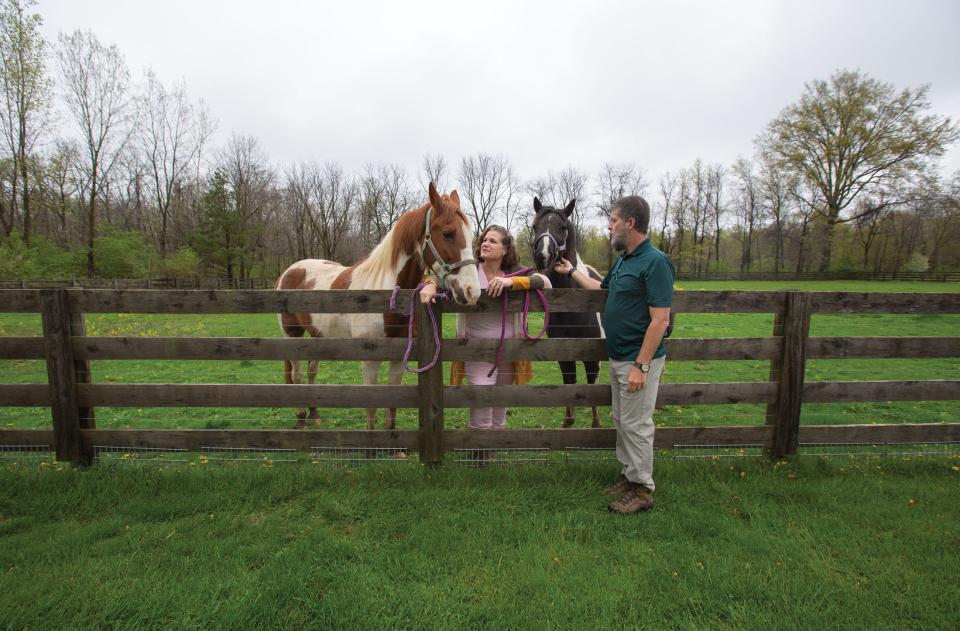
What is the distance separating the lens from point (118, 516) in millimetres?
3035

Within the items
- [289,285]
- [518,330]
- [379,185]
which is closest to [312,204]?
[379,185]

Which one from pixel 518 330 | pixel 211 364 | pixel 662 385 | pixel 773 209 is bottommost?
pixel 211 364

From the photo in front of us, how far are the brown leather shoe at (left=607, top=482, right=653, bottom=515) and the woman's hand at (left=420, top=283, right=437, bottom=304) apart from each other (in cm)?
212

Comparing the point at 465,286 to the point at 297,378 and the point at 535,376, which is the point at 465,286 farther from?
the point at 535,376

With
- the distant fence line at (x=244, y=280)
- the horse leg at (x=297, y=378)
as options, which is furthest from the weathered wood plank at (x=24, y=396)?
the distant fence line at (x=244, y=280)

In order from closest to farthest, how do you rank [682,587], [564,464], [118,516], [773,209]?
[682,587] < [118,516] < [564,464] < [773,209]

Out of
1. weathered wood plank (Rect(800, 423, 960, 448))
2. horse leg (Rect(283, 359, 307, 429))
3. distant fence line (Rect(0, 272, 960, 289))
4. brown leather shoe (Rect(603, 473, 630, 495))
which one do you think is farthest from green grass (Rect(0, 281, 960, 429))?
distant fence line (Rect(0, 272, 960, 289))

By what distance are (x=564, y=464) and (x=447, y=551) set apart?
55.7 inches

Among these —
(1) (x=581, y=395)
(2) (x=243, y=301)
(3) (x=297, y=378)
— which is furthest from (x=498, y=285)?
(3) (x=297, y=378)

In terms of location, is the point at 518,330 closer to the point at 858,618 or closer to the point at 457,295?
the point at 457,295

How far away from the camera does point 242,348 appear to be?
372 cm

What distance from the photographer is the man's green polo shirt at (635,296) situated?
112 inches

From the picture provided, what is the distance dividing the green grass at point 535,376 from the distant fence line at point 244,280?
9727 mm

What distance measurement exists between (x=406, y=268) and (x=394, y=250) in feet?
0.71
